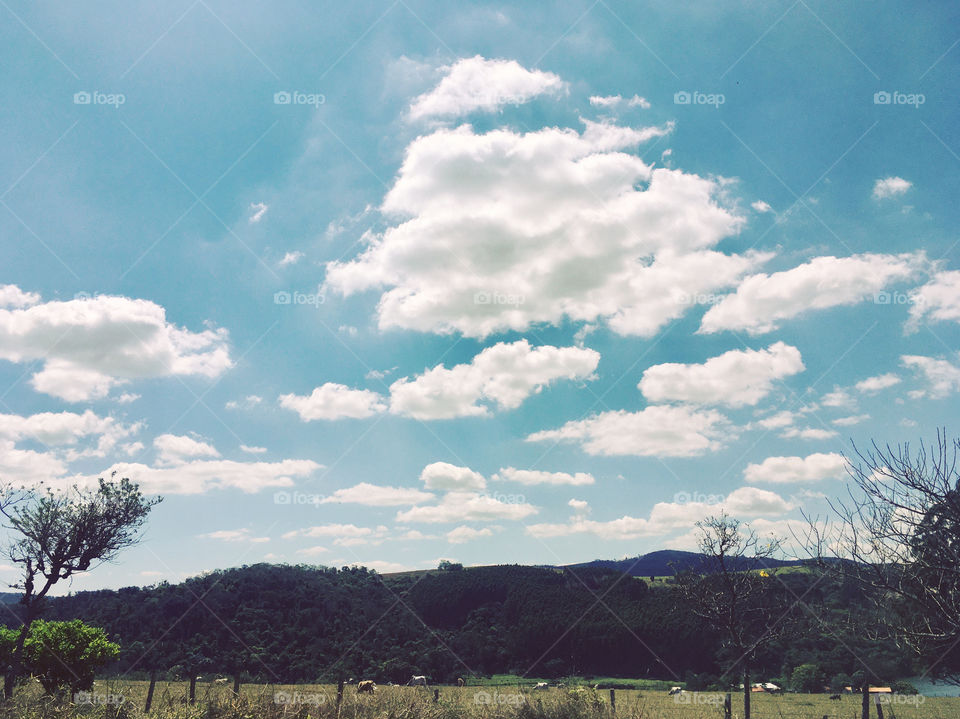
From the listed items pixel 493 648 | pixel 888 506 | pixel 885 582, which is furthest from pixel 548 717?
pixel 493 648

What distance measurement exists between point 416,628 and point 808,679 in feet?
167

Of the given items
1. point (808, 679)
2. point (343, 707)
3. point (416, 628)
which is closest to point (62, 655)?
point (343, 707)

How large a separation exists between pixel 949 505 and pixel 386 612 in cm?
9011

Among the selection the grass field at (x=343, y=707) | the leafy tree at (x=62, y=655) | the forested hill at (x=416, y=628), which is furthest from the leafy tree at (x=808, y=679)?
the leafy tree at (x=62, y=655)

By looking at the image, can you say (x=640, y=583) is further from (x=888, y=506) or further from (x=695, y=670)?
(x=888, y=506)

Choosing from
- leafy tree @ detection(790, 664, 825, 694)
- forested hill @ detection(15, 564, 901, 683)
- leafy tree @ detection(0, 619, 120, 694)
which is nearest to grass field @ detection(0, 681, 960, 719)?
leafy tree @ detection(0, 619, 120, 694)

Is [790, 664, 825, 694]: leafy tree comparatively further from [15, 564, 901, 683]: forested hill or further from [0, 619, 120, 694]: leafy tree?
[0, 619, 120, 694]: leafy tree

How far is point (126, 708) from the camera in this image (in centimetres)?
1241

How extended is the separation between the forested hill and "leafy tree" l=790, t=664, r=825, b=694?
228cm

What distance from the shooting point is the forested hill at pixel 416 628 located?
205 feet

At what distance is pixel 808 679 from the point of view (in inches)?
2227

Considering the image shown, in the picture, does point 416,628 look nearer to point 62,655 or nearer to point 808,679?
point 808,679

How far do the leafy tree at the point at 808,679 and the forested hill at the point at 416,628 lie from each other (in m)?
2.28

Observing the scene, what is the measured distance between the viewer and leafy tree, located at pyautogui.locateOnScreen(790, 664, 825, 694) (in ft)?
184
